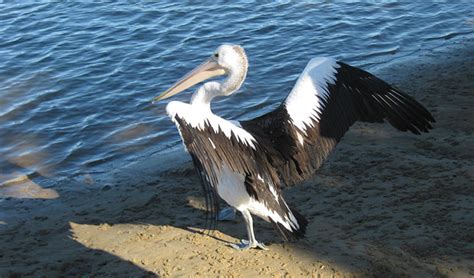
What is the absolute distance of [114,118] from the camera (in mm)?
8203

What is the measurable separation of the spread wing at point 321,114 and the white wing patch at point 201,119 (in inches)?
9.2

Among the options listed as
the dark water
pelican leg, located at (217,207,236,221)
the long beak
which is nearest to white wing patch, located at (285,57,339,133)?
the long beak

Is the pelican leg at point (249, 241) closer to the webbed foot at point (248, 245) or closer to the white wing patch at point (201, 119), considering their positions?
the webbed foot at point (248, 245)

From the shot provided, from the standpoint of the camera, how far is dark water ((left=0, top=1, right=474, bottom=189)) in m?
7.71

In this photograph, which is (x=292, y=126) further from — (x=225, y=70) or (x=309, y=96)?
(x=225, y=70)

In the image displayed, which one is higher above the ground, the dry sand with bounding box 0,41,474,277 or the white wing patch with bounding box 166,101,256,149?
the white wing patch with bounding box 166,101,256,149

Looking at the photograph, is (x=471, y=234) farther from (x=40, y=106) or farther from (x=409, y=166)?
(x=40, y=106)

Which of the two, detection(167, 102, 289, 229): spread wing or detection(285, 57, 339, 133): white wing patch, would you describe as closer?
detection(167, 102, 289, 229): spread wing

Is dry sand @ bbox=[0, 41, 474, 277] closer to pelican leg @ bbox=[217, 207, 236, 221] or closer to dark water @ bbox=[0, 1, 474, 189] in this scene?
pelican leg @ bbox=[217, 207, 236, 221]

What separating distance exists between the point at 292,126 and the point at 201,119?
758mm

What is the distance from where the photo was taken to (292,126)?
4.85 m

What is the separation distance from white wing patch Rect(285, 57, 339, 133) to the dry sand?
853 mm

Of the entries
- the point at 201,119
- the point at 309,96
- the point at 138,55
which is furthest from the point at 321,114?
the point at 138,55

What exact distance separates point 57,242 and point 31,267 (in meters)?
0.46
